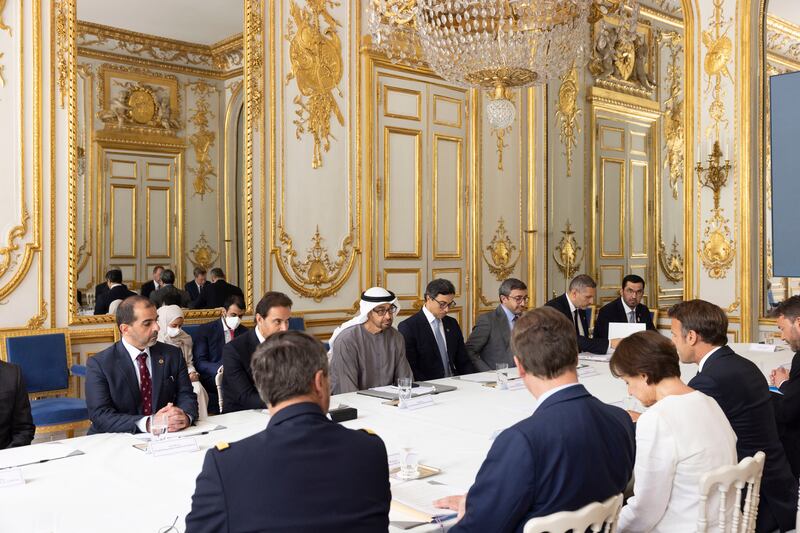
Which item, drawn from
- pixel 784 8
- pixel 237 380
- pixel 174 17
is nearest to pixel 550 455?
pixel 237 380

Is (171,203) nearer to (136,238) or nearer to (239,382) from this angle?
(136,238)

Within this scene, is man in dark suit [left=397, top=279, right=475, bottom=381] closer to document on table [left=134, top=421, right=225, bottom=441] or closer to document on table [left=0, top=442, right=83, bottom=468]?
document on table [left=134, top=421, right=225, bottom=441]

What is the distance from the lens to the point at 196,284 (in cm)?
634

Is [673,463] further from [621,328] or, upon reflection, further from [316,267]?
[316,267]

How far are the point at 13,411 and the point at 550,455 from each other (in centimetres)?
258

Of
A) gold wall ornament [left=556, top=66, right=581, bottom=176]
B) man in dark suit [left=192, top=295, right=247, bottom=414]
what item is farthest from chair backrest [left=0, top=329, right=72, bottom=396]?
gold wall ornament [left=556, top=66, right=581, bottom=176]

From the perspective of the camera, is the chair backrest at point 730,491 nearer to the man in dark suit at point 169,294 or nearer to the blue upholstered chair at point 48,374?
the blue upholstered chair at point 48,374

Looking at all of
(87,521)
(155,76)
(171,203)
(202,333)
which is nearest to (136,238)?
(171,203)

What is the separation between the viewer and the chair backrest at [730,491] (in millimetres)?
2186

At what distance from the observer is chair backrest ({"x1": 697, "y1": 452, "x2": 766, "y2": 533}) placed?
219 cm

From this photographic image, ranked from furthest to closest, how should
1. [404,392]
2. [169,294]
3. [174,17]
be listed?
[174,17], [169,294], [404,392]

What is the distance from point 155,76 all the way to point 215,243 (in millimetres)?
1416

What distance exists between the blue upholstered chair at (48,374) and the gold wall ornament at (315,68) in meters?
2.66

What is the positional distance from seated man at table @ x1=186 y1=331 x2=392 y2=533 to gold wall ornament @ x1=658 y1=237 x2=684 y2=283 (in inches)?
356
